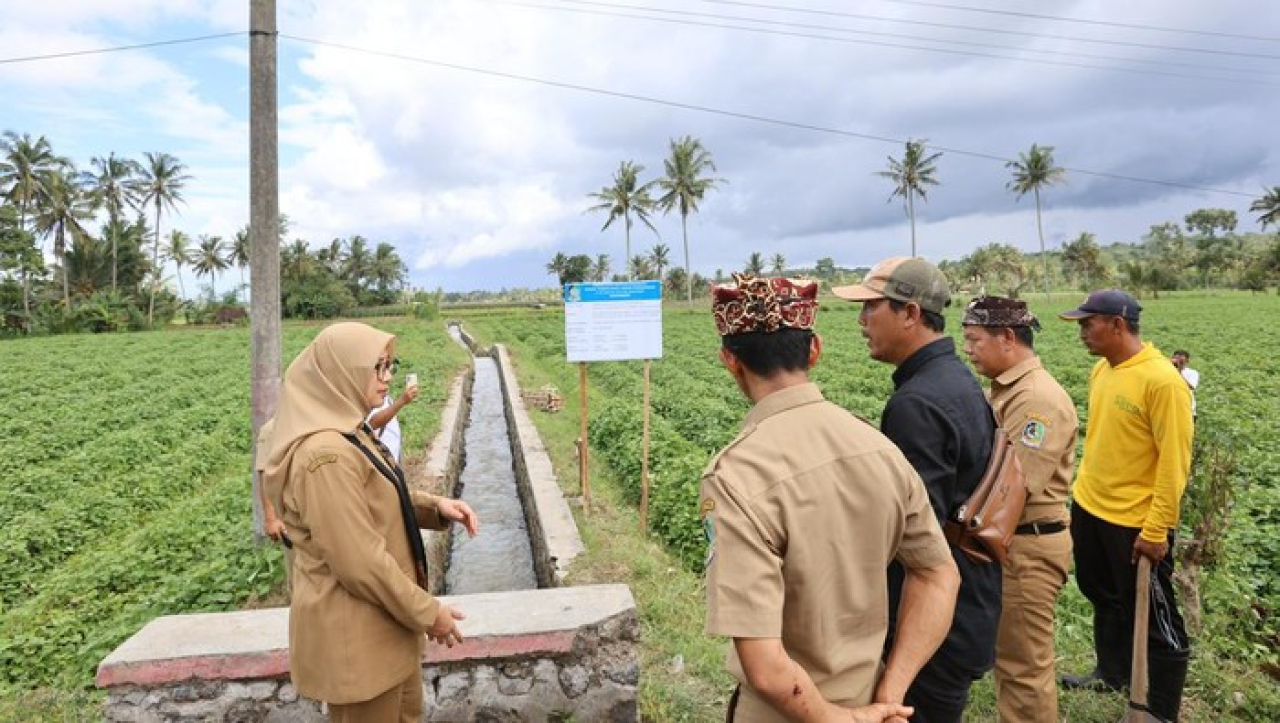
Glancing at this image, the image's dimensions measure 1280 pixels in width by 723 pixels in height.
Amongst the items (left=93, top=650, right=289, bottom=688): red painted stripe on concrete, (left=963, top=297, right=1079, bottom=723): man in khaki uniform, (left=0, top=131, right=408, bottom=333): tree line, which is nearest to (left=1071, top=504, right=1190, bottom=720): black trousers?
(left=963, top=297, right=1079, bottom=723): man in khaki uniform

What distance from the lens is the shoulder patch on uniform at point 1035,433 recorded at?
10.0 ft

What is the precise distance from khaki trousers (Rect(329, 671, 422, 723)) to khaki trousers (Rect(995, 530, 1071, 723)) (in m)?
2.37

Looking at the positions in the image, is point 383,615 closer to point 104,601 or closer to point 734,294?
point 734,294

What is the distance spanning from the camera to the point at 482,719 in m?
3.48

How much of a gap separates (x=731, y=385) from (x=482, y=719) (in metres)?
13.1

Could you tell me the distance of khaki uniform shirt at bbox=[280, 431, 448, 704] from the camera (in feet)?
7.64

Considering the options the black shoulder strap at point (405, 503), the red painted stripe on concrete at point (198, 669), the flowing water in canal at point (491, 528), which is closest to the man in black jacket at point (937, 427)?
the black shoulder strap at point (405, 503)

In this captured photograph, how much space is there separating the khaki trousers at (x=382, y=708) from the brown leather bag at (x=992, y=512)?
6.58ft

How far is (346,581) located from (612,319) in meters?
4.53

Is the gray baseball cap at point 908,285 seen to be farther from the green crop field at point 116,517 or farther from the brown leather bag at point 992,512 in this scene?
the green crop field at point 116,517

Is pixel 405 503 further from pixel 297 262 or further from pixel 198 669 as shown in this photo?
pixel 297 262

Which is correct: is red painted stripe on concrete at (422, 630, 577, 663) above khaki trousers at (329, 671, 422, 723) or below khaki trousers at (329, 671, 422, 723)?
below

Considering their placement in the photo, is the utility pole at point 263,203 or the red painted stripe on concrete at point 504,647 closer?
the red painted stripe on concrete at point 504,647

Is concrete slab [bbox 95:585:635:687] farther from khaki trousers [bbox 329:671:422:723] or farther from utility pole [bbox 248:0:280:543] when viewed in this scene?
utility pole [bbox 248:0:280:543]
